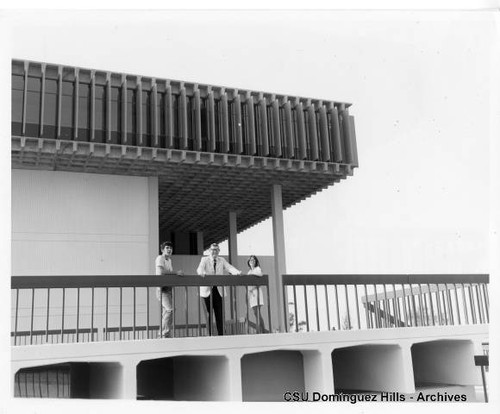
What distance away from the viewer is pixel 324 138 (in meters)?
8.92

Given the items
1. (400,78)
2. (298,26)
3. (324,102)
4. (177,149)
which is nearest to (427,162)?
(400,78)

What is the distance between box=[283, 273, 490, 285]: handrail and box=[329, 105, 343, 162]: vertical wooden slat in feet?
8.91

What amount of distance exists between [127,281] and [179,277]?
0.53 meters

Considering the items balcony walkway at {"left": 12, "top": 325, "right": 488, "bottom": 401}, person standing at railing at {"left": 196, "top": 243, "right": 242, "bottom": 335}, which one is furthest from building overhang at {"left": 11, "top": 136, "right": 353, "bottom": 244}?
balcony walkway at {"left": 12, "top": 325, "right": 488, "bottom": 401}

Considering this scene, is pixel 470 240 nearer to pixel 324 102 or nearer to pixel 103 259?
pixel 324 102

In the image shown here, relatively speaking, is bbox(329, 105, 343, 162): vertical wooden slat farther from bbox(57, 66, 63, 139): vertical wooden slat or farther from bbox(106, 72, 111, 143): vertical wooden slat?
bbox(57, 66, 63, 139): vertical wooden slat

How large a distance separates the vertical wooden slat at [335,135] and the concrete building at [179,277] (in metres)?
0.02

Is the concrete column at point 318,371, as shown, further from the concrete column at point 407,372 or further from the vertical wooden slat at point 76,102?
the vertical wooden slat at point 76,102

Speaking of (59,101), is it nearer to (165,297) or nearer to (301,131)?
(165,297)

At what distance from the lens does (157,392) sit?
22.7 feet

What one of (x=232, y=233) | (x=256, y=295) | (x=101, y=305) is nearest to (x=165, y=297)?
(x=256, y=295)

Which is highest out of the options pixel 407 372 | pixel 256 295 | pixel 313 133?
pixel 313 133

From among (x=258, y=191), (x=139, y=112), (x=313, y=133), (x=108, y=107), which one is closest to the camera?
(x=108, y=107)

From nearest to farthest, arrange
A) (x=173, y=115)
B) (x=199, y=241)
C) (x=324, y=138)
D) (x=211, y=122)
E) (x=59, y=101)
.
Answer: (x=59, y=101) → (x=173, y=115) → (x=211, y=122) → (x=324, y=138) → (x=199, y=241)
